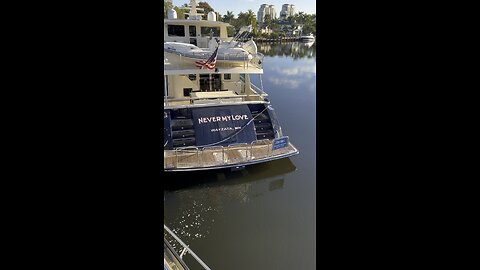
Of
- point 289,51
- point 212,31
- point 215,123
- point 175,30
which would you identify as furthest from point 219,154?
point 289,51

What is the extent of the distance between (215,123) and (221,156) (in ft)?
3.83

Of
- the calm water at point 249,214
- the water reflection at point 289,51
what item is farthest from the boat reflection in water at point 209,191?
the water reflection at point 289,51

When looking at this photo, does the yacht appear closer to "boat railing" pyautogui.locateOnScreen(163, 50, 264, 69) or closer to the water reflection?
"boat railing" pyautogui.locateOnScreen(163, 50, 264, 69)

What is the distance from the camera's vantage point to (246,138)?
1193 cm

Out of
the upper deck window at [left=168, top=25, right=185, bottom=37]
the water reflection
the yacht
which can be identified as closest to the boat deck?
the yacht

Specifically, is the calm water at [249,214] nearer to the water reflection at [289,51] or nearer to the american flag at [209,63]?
the american flag at [209,63]

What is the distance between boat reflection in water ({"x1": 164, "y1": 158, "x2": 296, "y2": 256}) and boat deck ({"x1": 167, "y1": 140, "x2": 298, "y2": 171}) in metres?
0.49

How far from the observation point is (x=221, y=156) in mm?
11227

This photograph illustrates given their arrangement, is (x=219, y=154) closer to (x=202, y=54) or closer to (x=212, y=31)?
(x=202, y=54)

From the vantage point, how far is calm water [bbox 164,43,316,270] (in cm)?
786
